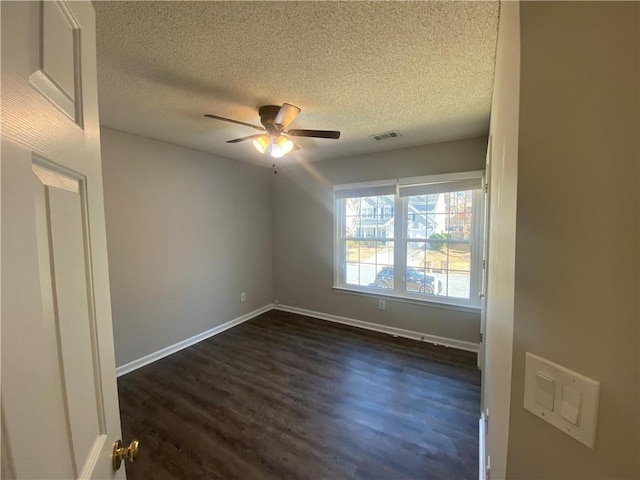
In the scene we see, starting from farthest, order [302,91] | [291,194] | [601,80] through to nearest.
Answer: [291,194] < [302,91] < [601,80]

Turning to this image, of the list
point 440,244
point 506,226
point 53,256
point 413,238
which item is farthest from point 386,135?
point 53,256

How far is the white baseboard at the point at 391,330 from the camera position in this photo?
321 cm

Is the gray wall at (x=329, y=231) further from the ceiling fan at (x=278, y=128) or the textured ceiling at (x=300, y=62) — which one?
the ceiling fan at (x=278, y=128)

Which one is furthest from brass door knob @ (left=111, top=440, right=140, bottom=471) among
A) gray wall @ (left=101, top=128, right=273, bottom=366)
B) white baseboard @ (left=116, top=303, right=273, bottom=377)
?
white baseboard @ (left=116, top=303, right=273, bottom=377)

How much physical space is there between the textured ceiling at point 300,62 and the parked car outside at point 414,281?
1777mm

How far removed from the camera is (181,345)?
10.9ft

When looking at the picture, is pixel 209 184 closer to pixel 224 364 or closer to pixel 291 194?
pixel 291 194

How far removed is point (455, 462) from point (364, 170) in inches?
122

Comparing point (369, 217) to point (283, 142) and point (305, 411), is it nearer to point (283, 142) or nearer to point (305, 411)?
point (283, 142)

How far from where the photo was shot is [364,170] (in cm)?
374

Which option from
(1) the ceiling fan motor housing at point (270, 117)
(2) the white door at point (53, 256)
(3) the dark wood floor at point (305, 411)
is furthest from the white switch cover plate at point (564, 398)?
(1) the ceiling fan motor housing at point (270, 117)

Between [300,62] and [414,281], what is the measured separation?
2.83m

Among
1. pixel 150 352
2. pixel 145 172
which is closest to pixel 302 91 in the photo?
pixel 145 172

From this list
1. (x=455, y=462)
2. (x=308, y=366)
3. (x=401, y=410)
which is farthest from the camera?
(x=308, y=366)
